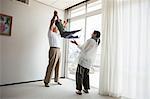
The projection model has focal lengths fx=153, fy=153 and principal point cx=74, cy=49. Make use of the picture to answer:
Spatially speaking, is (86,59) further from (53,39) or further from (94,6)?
(94,6)

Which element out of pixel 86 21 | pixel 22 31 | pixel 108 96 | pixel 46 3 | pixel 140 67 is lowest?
pixel 108 96

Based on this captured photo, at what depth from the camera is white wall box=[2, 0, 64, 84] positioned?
4.00 meters

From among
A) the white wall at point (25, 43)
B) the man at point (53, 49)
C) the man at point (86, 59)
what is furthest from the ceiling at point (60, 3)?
the man at point (86, 59)

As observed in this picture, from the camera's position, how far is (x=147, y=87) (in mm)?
2727

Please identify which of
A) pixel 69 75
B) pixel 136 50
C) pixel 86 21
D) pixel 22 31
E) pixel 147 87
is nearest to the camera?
pixel 147 87

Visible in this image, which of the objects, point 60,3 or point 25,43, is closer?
point 25,43

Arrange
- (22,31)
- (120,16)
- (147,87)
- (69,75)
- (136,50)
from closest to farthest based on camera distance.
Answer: (147,87) < (136,50) < (120,16) < (22,31) < (69,75)

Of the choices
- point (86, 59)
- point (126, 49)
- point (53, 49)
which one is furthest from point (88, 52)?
point (53, 49)

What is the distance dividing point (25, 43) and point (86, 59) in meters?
1.94

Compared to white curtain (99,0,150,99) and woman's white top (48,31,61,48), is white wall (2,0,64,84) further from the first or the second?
white curtain (99,0,150,99)

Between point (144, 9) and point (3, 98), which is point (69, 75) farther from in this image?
point (144, 9)

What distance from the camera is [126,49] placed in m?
3.08

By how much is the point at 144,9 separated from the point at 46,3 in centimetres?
301

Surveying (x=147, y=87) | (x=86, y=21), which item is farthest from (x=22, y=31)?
(x=147, y=87)
